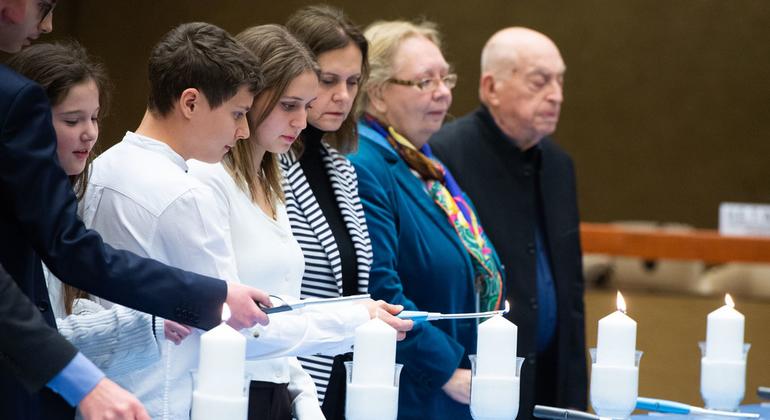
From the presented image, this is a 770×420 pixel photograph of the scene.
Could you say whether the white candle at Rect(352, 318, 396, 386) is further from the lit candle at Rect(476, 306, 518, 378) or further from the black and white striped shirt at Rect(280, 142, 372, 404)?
the black and white striped shirt at Rect(280, 142, 372, 404)

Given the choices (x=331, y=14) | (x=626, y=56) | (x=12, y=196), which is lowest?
(x=12, y=196)

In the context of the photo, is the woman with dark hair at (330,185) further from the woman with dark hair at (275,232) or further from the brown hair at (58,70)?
the brown hair at (58,70)

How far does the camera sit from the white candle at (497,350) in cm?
197

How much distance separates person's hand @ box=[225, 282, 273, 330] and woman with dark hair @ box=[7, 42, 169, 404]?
17cm

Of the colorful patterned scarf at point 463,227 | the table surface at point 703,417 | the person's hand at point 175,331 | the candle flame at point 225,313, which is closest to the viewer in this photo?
the candle flame at point 225,313

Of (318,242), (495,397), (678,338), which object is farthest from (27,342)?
(678,338)

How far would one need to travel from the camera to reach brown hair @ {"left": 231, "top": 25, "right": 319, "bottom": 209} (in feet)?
7.23

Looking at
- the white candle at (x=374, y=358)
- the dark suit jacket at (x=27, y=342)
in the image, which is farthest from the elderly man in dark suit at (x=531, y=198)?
the dark suit jacket at (x=27, y=342)

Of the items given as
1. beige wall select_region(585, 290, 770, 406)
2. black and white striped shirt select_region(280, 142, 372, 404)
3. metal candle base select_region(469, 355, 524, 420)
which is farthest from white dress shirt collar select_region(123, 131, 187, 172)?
beige wall select_region(585, 290, 770, 406)

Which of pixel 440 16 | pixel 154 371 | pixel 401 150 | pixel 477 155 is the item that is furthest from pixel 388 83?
pixel 440 16

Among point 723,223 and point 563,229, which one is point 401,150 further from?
point 723,223

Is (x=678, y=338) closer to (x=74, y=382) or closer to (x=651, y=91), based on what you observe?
(x=74, y=382)

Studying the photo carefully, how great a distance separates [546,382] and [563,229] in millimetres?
448

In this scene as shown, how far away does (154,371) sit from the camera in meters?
1.96
